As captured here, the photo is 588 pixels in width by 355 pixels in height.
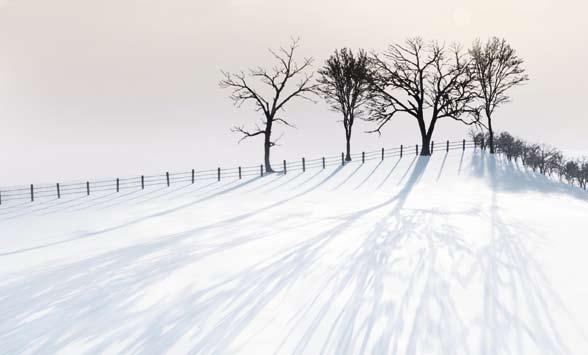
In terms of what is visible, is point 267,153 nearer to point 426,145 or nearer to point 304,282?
point 426,145

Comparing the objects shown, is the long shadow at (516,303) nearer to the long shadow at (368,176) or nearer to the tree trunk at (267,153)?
the long shadow at (368,176)

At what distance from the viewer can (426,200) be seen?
18.1 m

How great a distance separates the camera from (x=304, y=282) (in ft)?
24.2

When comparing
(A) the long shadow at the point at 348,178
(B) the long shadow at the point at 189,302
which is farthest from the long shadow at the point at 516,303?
(A) the long shadow at the point at 348,178

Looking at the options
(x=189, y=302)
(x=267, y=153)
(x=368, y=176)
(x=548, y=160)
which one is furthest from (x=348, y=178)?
(x=548, y=160)

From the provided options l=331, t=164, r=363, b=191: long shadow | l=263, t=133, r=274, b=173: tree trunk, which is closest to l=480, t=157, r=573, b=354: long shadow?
l=331, t=164, r=363, b=191: long shadow

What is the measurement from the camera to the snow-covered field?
5.35 metres

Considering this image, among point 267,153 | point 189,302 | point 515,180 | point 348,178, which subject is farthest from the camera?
point 267,153

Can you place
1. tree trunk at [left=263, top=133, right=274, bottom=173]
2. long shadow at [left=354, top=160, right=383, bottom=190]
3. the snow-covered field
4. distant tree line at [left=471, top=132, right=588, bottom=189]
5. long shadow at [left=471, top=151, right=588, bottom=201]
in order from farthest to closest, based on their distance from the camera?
1. distant tree line at [left=471, top=132, right=588, bottom=189]
2. tree trunk at [left=263, top=133, right=274, bottom=173]
3. long shadow at [left=354, top=160, right=383, bottom=190]
4. long shadow at [left=471, top=151, right=588, bottom=201]
5. the snow-covered field

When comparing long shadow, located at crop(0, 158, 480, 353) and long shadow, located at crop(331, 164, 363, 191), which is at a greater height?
long shadow, located at crop(331, 164, 363, 191)

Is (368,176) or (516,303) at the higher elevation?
(368,176)

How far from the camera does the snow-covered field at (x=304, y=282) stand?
17.5 feet

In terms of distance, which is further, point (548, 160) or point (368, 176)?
point (548, 160)

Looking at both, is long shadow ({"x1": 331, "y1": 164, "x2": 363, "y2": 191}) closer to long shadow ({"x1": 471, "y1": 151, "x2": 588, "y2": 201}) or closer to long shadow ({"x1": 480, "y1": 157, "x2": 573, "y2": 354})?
long shadow ({"x1": 471, "y1": 151, "x2": 588, "y2": 201})
